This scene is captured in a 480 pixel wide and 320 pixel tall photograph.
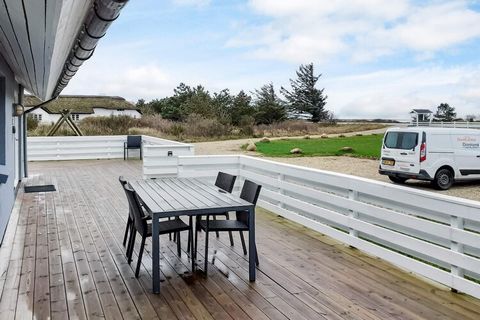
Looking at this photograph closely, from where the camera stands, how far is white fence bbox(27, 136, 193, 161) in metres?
11.9

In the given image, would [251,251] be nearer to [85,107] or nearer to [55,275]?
[55,275]

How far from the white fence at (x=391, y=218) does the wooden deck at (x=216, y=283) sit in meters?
0.13

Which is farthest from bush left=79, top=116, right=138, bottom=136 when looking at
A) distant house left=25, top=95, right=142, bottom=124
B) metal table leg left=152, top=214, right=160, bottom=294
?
metal table leg left=152, top=214, right=160, bottom=294

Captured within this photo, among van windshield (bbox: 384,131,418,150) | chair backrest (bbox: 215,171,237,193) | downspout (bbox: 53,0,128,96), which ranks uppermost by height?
downspout (bbox: 53,0,128,96)

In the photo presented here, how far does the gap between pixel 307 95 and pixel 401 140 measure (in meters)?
33.7

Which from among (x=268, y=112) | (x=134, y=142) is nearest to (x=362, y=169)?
(x=134, y=142)

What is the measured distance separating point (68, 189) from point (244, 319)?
5753mm

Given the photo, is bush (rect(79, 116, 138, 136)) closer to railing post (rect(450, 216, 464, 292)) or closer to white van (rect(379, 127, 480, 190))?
white van (rect(379, 127, 480, 190))

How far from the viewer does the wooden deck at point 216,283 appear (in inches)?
102

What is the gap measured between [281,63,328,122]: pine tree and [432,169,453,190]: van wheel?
32824 millimetres

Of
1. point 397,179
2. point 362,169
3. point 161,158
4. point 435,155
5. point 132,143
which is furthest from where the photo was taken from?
point 132,143

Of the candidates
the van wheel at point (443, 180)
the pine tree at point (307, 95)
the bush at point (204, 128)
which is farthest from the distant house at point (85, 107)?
the van wheel at point (443, 180)

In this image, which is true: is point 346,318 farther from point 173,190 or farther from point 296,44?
point 296,44

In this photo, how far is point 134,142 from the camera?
1249cm
